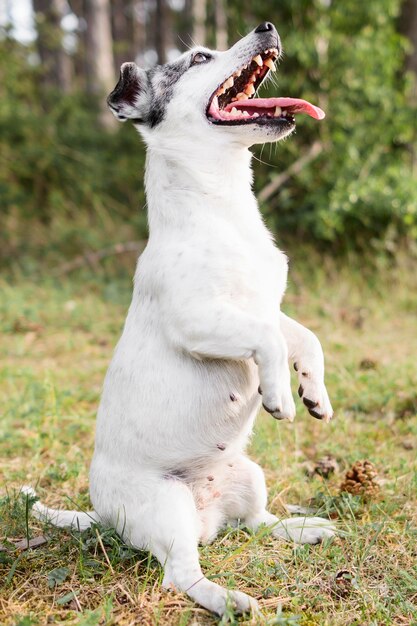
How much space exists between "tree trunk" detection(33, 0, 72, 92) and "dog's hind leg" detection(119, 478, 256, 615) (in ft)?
29.3

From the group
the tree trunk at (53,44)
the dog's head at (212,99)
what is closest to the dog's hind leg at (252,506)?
the dog's head at (212,99)

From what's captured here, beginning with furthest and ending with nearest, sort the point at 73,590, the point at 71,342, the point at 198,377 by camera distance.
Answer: the point at 71,342 < the point at 198,377 < the point at 73,590

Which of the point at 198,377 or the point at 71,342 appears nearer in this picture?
the point at 198,377

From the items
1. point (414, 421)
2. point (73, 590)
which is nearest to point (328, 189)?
point (414, 421)

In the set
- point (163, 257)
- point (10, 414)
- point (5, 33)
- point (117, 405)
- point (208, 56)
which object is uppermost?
point (5, 33)

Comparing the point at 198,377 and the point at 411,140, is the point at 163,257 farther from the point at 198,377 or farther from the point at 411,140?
the point at 411,140

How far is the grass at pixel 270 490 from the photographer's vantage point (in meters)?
2.27

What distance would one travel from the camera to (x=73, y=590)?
91.7 inches

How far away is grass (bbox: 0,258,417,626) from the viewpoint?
2270 mm

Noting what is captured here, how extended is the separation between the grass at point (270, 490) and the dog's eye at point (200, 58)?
6.17ft

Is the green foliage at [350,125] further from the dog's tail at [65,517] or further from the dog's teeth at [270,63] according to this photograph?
the dog's tail at [65,517]

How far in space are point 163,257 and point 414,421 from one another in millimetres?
2038

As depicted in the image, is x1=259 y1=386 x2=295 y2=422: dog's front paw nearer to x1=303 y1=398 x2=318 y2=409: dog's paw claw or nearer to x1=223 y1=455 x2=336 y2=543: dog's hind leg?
x1=303 y1=398 x2=318 y2=409: dog's paw claw

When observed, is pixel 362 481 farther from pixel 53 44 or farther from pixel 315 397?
pixel 53 44
